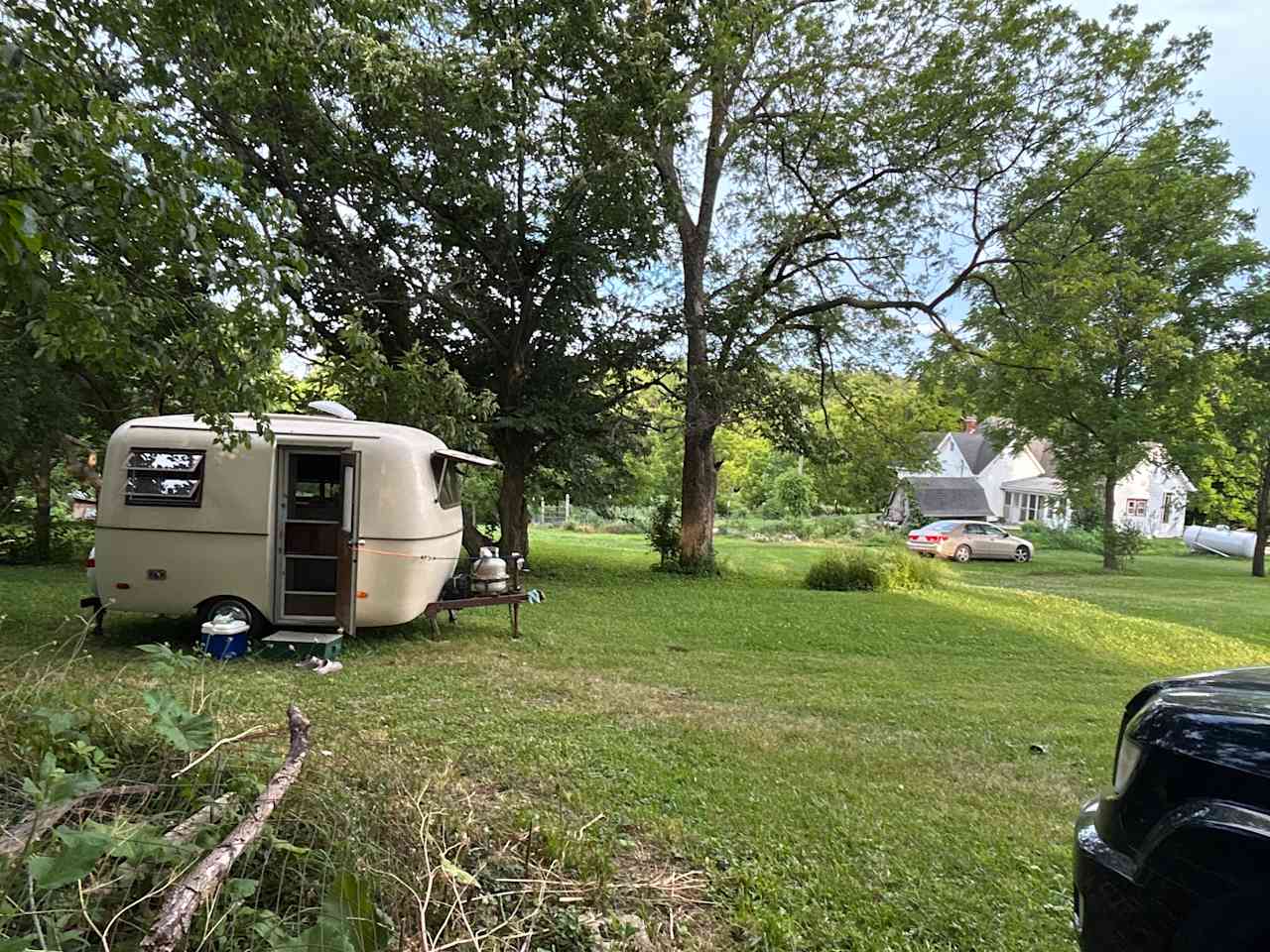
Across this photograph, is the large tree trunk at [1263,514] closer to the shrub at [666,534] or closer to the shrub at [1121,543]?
the shrub at [1121,543]

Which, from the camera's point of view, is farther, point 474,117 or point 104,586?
point 474,117

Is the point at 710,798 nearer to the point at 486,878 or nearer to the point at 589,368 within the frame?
the point at 486,878

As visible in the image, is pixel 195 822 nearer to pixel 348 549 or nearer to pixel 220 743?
pixel 220 743

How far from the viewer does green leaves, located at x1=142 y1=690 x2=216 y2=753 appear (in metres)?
2.57

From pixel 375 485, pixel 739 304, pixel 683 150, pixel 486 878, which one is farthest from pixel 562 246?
pixel 486 878

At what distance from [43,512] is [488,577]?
10.5 metres

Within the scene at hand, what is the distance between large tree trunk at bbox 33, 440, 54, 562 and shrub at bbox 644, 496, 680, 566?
11.9 metres

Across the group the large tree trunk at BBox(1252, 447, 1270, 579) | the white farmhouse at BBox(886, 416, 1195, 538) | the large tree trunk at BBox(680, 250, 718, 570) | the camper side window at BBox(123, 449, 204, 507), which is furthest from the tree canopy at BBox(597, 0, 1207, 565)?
the white farmhouse at BBox(886, 416, 1195, 538)

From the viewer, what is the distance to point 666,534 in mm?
17203

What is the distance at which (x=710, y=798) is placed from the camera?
3.94 meters

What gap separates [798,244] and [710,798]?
14.2 metres

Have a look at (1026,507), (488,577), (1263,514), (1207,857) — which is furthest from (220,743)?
(1026,507)

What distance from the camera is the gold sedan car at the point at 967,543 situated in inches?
1005

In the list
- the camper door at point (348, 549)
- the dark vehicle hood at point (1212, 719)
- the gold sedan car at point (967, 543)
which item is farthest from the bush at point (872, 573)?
the dark vehicle hood at point (1212, 719)
